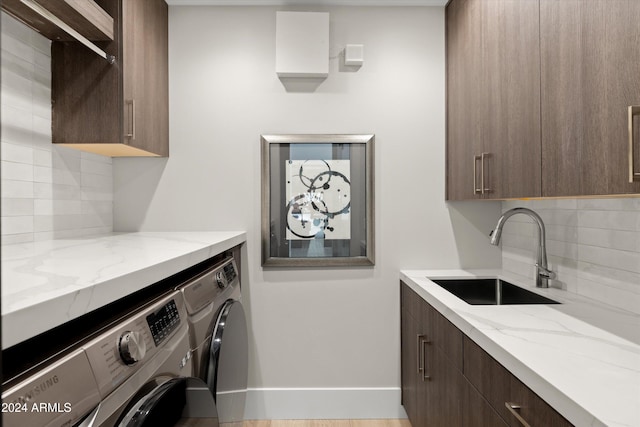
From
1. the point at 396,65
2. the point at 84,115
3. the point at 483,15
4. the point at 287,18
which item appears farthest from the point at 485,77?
the point at 84,115

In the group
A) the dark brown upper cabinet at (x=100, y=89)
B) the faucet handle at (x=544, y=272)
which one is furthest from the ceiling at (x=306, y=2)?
the faucet handle at (x=544, y=272)

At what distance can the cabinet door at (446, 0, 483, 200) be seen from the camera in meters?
1.92

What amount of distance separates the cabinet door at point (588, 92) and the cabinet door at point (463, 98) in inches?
22.5

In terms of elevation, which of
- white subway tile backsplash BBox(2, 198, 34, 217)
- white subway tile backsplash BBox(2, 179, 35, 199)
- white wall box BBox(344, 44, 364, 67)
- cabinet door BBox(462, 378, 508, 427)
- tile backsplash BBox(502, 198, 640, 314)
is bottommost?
cabinet door BBox(462, 378, 508, 427)

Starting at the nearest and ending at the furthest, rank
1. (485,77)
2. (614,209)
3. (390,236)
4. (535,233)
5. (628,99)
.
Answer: (628,99)
(614,209)
(485,77)
(535,233)
(390,236)

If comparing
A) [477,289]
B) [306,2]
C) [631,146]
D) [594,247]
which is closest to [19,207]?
[306,2]

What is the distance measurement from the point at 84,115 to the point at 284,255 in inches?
47.8

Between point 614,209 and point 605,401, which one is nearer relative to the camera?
point 605,401

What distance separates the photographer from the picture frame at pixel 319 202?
7.86 ft

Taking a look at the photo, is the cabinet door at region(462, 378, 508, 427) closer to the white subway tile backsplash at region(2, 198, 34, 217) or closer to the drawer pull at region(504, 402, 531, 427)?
the drawer pull at region(504, 402, 531, 427)

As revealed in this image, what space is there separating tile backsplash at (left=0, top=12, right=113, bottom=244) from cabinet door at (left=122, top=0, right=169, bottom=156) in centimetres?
34

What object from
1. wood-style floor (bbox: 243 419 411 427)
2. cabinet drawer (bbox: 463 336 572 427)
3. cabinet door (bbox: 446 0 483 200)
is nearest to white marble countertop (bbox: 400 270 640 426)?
cabinet drawer (bbox: 463 336 572 427)

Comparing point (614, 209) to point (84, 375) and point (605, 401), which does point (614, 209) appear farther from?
point (84, 375)

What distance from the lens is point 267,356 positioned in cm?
240
